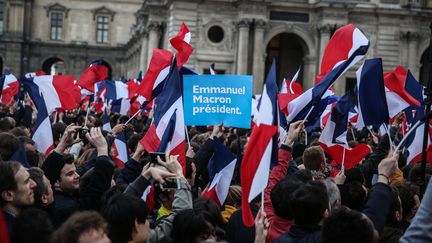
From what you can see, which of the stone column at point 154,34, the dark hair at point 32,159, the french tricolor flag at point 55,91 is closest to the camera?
the dark hair at point 32,159

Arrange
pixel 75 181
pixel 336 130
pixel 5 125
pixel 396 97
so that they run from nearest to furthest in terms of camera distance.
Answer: pixel 75 181 < pixel 336 130 < pixel 396 97 < pixel 5 125

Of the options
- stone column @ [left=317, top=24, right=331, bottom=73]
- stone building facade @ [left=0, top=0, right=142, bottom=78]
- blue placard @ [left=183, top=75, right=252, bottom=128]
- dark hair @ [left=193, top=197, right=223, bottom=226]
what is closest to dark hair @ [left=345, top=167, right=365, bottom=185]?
dark hair @ [left=193, top=197, right=223, bottom=226]

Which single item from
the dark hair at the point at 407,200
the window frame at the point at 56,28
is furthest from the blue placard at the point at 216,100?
the window frame at the point at 56,28

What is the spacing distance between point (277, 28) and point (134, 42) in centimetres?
2439

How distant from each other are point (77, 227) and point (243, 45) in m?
41.3

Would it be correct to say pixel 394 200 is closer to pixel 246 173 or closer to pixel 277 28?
pixel 246 173

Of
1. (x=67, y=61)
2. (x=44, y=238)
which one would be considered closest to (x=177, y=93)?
(x=44, y=238)

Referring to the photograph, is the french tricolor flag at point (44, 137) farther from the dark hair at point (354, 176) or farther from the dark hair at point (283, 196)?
the dark hair at point (283, 196)

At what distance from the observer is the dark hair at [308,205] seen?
19.5ft

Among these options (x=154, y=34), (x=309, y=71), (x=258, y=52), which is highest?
(x=154, y=34)

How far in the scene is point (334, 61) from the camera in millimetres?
12242

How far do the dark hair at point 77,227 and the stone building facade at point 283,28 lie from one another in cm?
4076

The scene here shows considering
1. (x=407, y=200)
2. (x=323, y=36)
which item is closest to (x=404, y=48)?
(x=323, y=36)

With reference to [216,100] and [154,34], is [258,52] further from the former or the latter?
[216,100]
